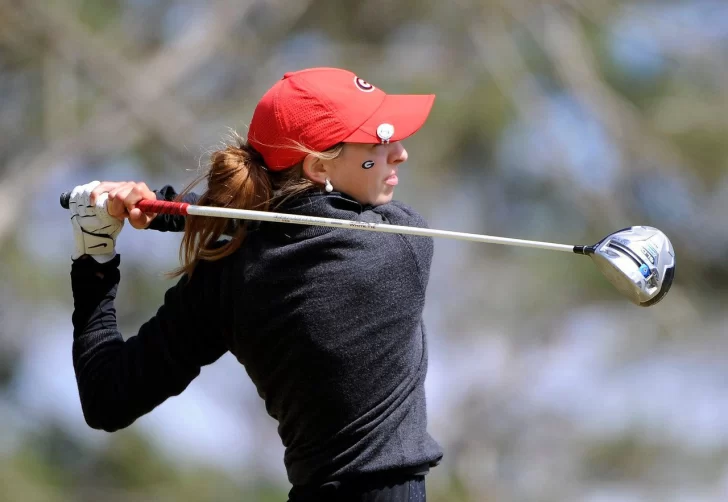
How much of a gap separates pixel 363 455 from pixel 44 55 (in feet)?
16.0

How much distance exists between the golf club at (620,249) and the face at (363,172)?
0.36 ft

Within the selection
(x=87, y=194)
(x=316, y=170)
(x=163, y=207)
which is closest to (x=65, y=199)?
(x=87, y=194)

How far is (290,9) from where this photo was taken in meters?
6.80

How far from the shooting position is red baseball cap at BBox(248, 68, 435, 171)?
5.80 ft

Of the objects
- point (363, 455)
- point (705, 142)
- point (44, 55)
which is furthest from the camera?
point (705, 142)

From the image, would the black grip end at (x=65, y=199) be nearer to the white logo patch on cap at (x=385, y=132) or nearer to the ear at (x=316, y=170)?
the ear at (x=316, y=170)

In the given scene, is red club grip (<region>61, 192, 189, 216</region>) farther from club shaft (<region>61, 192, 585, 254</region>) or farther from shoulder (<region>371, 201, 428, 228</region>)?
shoulder (<region>371, 201, 428, 228</region>)

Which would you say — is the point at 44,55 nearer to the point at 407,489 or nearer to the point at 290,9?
the point at 290,9

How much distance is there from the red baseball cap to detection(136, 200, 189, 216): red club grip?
145 millimetres

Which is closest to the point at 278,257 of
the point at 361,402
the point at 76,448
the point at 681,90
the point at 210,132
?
the point at 361,402

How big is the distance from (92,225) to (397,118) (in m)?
0.49

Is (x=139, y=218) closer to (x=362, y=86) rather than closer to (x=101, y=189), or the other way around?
(x=101, y=189)

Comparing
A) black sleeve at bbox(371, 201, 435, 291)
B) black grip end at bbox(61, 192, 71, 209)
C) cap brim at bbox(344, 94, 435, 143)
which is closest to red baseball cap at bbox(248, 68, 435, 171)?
cap brim at bbox(344, 94, 435, 143)

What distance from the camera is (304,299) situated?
1.71 meters
